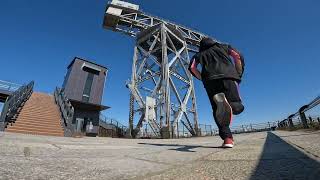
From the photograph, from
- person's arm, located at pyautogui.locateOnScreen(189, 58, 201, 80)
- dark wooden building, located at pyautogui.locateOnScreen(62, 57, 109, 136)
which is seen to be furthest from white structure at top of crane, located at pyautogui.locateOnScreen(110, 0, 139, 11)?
person's arm, located at pyautogui.locateOnScreen(189, 58, 201, 80)

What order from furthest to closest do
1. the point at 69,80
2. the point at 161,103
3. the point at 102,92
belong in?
the point at 102,92 < the point at 69,80 < the point at 161,103

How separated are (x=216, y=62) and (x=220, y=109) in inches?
27.3

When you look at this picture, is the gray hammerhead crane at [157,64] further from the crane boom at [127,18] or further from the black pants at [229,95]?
the black pants at [229,95]

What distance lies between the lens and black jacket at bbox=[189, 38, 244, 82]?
3.00 m

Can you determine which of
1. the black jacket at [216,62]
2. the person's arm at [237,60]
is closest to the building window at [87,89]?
the black jacket at [216,62]

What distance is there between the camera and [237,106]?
288 centimetres

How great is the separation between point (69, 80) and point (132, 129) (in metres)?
13.4

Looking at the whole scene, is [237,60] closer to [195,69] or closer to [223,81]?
[223,81]

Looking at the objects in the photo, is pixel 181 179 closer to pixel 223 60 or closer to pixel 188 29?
pixel 223 60

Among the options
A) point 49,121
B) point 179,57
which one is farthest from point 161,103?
point 49,121

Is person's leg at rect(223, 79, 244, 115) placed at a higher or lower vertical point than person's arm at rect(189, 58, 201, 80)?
lower

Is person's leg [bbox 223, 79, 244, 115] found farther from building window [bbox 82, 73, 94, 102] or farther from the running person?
building window [bbox 82, 73, 94, 102]

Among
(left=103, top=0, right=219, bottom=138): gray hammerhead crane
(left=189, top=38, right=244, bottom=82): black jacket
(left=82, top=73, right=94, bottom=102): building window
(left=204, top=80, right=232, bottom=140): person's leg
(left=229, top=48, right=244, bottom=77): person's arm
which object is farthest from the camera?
(left=82, top=73, right=94, bottom=102): building window

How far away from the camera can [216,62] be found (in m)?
3.14
